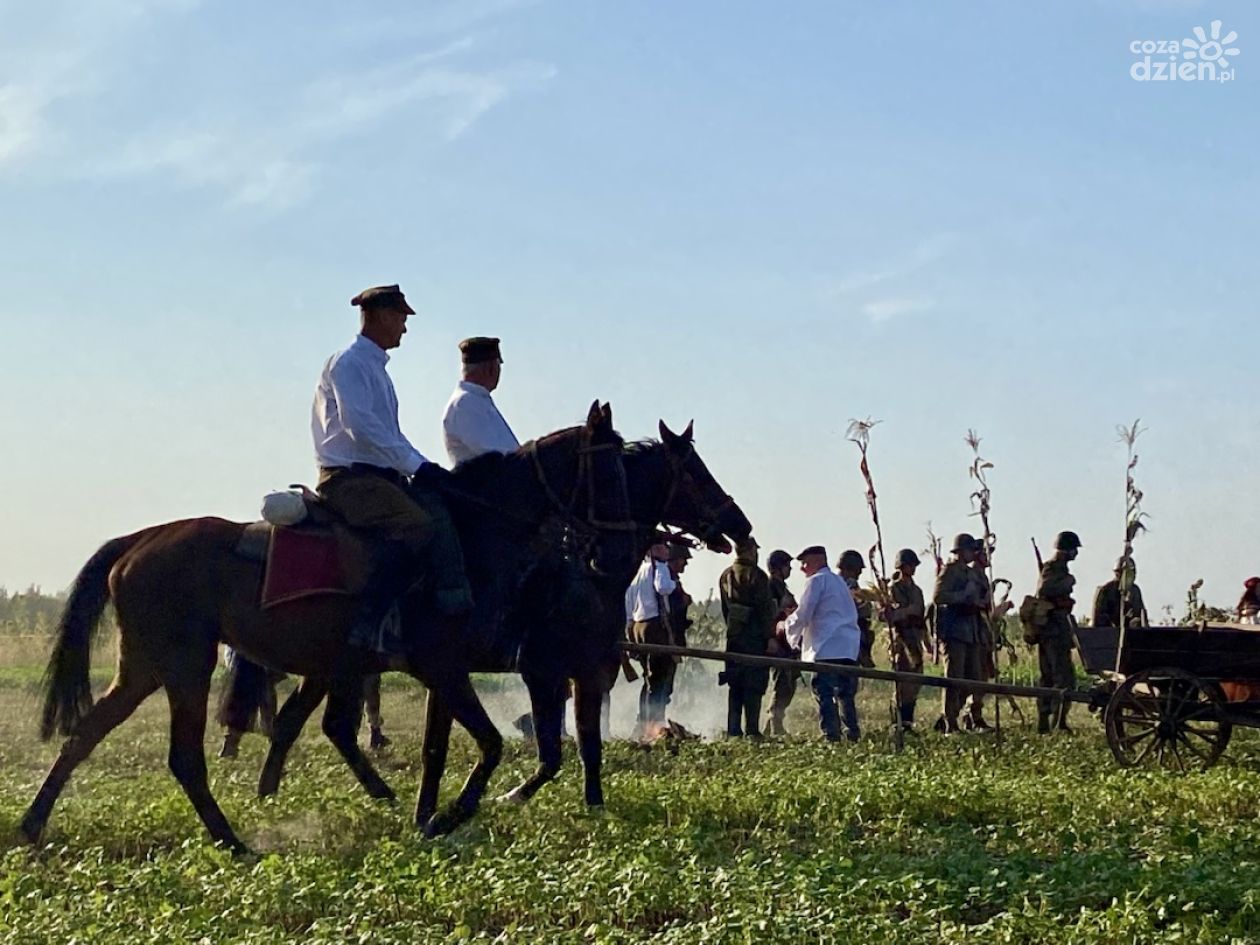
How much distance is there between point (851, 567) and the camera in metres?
18.1

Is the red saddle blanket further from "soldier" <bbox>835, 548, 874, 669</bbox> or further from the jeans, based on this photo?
"soldier" <bbox>835, 548, 874, 669</bbox>

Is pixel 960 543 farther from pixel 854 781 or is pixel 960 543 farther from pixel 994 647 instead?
pixel 854 781

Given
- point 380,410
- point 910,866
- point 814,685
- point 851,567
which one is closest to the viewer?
point 910,866

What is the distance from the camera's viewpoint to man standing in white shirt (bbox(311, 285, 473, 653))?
9.48m

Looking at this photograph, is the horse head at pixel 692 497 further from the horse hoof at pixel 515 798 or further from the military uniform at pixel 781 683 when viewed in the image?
the military uniform at pixel 781 683

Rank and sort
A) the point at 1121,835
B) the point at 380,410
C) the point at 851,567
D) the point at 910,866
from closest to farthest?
the point at 910,866 < the point at 1121,835 < the point at 380,410 < the point at 851,567

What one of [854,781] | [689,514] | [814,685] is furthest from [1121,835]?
[814,685]

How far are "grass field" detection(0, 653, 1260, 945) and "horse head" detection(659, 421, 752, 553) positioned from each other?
5.28 feet

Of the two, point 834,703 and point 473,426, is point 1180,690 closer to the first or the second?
point 834,703

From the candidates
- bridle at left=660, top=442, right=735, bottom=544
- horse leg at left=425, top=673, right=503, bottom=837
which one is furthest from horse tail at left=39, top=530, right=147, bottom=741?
bridle at left=660, top=442, right=735, bottom=544

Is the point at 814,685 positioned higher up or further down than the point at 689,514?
further down

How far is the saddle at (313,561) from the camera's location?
9.59m

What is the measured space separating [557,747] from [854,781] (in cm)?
188

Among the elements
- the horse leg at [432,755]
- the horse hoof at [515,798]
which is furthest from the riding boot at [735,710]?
the horse leg at [432,755]
